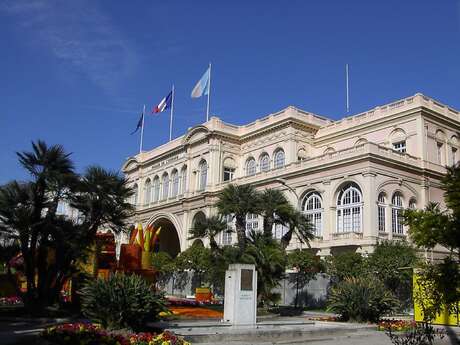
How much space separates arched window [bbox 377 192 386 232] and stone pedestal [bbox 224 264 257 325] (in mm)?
22822

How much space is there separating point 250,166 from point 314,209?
14655 millimetres

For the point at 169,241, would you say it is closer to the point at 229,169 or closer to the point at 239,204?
the point at 229,169

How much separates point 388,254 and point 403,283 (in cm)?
196

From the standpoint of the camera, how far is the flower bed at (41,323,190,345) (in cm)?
1263

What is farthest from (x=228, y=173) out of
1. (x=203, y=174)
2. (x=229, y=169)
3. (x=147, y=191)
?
(x=147, y=191)

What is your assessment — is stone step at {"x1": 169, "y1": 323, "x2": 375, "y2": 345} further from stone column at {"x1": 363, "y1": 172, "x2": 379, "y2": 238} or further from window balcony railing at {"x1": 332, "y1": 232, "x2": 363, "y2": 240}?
window balcony railing at {"x1": 332, "y1": 232, "x2": 363, "y2": 240}

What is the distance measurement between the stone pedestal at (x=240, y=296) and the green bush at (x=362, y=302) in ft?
12.9

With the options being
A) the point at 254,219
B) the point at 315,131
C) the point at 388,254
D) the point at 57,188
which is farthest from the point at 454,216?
the point at 315,131

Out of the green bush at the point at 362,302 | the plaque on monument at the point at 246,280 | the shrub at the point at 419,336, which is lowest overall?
the shrub at the point at 419,336

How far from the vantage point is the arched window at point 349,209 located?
40.3 m

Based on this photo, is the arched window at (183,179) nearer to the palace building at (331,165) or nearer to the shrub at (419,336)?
the palace building at (331,165)

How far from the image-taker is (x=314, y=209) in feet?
144

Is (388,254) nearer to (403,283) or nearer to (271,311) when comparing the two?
(403,283)

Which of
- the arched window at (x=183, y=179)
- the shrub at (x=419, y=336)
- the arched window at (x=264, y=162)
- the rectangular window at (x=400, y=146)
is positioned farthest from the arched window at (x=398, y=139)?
the shrub at (x=419, y=336)
